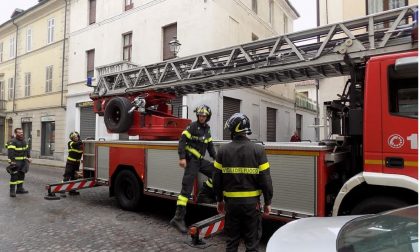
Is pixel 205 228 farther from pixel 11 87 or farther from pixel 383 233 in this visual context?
pixel 11 87

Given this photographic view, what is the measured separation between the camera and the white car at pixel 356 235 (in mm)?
1959

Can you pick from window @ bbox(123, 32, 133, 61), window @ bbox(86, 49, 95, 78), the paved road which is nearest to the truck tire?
the paved road

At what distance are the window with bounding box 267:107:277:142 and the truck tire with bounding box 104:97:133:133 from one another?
13232 mm

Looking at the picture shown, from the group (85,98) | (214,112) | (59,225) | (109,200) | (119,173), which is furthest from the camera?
(85,98)

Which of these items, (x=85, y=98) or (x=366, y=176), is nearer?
(x=366, y=176)

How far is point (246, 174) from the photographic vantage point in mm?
3545

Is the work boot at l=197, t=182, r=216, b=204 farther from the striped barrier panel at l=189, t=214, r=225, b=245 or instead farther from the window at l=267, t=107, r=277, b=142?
the window at l=267, t=107, r=277, b=142

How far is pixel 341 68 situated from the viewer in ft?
16.6

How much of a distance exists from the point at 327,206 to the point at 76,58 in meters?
19.8

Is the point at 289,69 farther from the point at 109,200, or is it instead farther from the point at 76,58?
the point at 76,58

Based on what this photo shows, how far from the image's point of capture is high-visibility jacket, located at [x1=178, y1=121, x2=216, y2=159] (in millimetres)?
5461

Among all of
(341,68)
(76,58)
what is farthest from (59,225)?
(76,58)

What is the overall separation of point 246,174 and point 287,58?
2.59m

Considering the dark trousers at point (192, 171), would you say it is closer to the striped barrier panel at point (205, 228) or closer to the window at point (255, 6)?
the striped barrier panel at point (205, 228)
